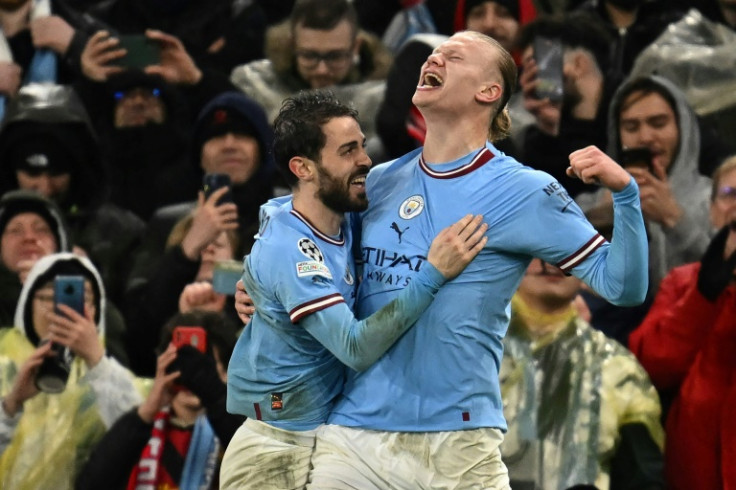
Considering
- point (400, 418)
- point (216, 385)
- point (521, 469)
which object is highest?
point (400, 418)

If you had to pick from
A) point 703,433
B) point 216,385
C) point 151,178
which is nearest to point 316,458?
point 216,385

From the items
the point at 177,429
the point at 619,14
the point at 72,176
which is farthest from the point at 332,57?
the point at 177,429

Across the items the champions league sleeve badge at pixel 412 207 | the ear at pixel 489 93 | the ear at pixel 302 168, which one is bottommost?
the champions league sleeve badge at pixel 412 207

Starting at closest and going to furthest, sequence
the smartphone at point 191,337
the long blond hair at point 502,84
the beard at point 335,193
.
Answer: the beard at point 335,193, the long blond hair at point 502,84, the smartphone at point 191,337

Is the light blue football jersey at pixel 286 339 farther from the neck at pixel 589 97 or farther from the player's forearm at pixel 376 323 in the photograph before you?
the neck at pixel 589 97

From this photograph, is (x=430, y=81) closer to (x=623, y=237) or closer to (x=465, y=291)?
(x=465, y=291)

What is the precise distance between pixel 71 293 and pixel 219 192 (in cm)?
79

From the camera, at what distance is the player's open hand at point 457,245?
14.5 ft

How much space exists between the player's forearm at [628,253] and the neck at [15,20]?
187 inches

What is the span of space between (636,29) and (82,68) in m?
2.59

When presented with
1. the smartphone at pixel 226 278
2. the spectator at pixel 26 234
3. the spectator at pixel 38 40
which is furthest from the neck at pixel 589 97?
the spectator at pixel 38 40

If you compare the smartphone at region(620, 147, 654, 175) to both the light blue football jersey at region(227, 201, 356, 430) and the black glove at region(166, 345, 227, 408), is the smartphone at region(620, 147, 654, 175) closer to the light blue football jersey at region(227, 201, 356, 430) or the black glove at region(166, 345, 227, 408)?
the black glove at region(166, 345, 227, 408)

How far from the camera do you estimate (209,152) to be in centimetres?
764

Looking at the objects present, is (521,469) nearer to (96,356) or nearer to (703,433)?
(703,433)
